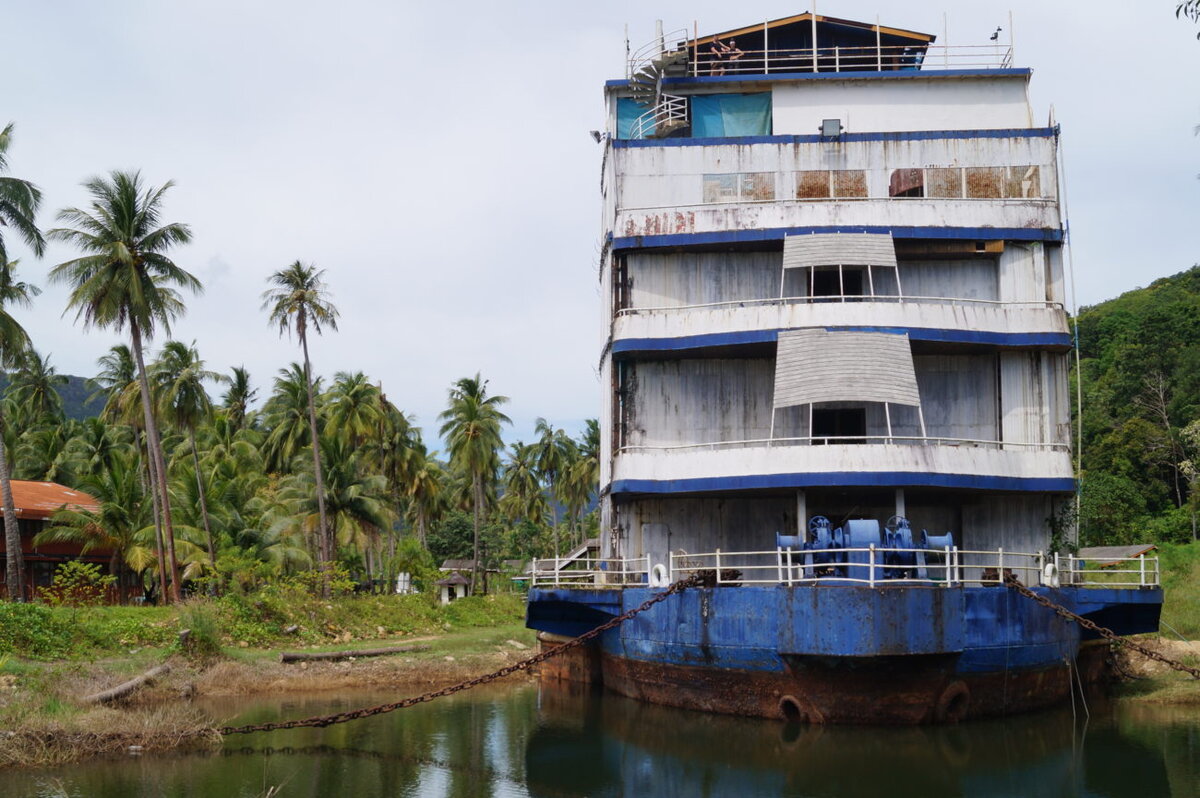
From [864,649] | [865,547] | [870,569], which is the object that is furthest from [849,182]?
[864,649]

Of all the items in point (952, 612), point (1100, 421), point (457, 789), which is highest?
point (1100, 421)

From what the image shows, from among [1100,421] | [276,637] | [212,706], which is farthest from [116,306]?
[1100,421]

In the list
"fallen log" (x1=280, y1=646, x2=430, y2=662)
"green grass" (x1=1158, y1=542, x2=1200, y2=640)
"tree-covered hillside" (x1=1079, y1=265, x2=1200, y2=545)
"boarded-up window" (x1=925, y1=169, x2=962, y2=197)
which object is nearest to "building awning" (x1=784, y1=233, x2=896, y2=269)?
"boarded-up window" (x1=925, y1=169, x2=962, y2=197)

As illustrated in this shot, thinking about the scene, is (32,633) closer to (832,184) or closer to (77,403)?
(832,184)

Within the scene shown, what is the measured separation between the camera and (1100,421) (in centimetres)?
6066

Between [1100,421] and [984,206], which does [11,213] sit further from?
[1100,421]

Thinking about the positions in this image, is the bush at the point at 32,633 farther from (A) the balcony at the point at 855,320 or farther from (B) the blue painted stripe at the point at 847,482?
(A) the balcony at the point at 855,320

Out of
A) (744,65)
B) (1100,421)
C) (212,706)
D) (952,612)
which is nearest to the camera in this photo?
(952,612)

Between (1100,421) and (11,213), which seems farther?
(1100,421)

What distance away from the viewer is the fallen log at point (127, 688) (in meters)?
21.7

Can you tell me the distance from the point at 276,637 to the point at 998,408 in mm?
20360

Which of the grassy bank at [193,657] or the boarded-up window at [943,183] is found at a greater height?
the boarded-up window at [943,183]

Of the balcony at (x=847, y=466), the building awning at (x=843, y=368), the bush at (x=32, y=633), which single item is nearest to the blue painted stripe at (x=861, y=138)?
the building awning at (x=843, y=368)

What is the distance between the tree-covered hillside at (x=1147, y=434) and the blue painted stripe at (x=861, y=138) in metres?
27.1
